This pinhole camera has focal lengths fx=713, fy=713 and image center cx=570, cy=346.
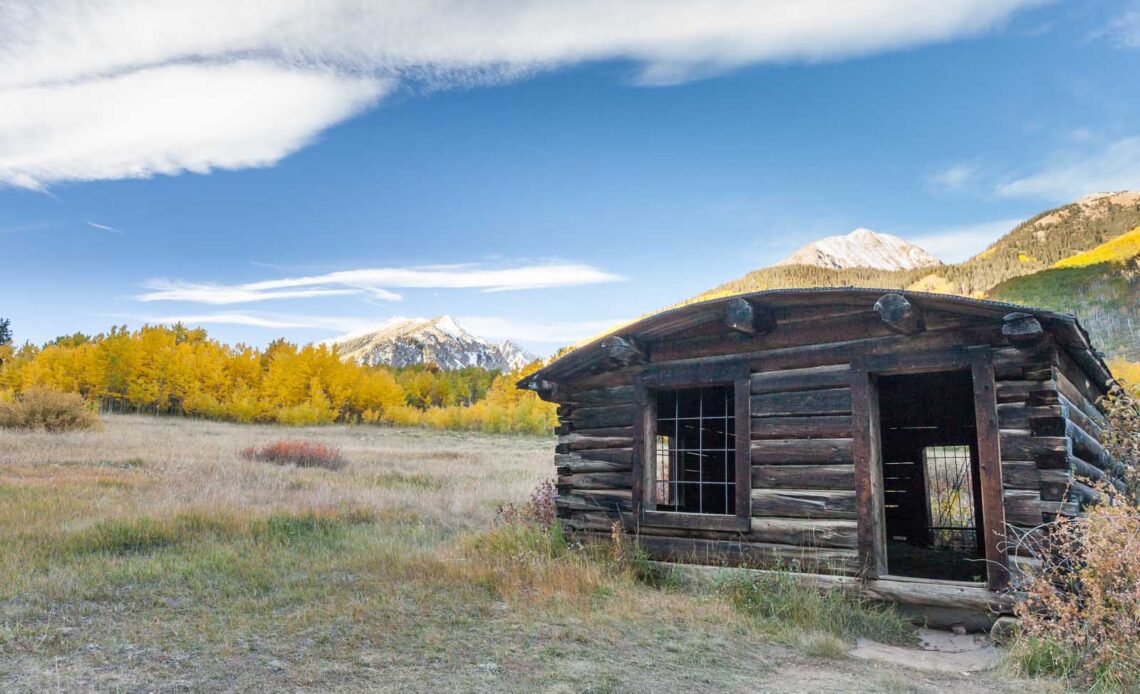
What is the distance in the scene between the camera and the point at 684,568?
312 inches

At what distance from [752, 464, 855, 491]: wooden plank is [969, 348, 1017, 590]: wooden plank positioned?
1.22 meters

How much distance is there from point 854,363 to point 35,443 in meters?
23.8

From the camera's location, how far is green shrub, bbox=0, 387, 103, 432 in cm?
2639

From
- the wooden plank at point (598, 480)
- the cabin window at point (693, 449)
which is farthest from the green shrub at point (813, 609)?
the cabin window at point (693, 449)

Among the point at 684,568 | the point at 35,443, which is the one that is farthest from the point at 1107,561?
the point at 35,443

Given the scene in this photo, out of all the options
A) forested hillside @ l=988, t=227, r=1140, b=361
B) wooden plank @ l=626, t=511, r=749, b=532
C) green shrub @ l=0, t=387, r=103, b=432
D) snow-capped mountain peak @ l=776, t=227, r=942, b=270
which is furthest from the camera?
snow-capped mountain peak @ l=776, t=227, r=942, b=270

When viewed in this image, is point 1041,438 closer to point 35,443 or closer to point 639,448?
point 639,448

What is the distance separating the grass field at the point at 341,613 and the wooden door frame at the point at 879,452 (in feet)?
4.20

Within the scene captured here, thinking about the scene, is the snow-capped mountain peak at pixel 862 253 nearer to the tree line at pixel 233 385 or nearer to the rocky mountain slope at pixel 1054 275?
the rocky mountain slope at pixel 1054 275

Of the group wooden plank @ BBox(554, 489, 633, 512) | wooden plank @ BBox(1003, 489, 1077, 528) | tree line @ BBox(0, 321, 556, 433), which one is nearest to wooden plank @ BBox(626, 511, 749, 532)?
wooden plank @ BBox(554, 489, 633, 512)

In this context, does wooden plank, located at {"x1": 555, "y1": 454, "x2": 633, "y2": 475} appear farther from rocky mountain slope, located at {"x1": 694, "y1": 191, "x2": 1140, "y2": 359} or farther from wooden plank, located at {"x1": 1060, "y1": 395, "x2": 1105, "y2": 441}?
rocky mountain slope, located at {"x1": 694, "y1": 191, "x2": 1140, "y2": 359}

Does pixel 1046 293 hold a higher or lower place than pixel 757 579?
higher

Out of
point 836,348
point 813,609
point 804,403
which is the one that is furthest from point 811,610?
point 836,348

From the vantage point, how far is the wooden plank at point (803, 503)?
23.6 ft
